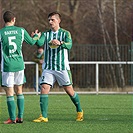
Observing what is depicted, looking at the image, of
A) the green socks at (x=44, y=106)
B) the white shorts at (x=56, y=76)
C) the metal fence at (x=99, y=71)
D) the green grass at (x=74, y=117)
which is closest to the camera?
the green grass at (x=74, y=117)

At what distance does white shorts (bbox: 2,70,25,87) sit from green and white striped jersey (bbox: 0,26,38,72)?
0.09 meters

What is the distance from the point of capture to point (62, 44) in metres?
11.7

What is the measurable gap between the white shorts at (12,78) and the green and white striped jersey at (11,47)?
0.29 feet

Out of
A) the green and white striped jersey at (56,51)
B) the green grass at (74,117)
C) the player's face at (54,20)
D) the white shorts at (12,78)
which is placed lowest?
the green grass at (74,117)

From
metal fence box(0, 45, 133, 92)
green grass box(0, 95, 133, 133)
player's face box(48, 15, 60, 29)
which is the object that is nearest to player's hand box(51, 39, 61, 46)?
player's face box(48, 15, 60, 29)

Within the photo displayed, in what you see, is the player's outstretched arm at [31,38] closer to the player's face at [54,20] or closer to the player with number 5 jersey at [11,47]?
the player with number 5 jersey at [11,47]

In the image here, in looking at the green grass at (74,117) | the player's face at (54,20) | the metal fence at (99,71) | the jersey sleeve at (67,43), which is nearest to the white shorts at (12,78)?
the green grass at (74,117)

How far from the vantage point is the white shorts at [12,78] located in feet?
37.5

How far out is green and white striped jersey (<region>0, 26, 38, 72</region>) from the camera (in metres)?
11.3

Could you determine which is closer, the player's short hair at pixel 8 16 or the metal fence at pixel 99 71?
the player's short hair at pixel 8 16

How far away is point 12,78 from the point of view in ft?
37.6

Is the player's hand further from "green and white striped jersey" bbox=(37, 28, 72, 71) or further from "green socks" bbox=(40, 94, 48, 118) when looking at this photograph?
"green socks" bbox=(40, 94, 48, 118)

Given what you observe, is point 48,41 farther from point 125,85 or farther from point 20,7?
point 20,7

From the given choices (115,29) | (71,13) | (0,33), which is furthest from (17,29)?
(71,13)
